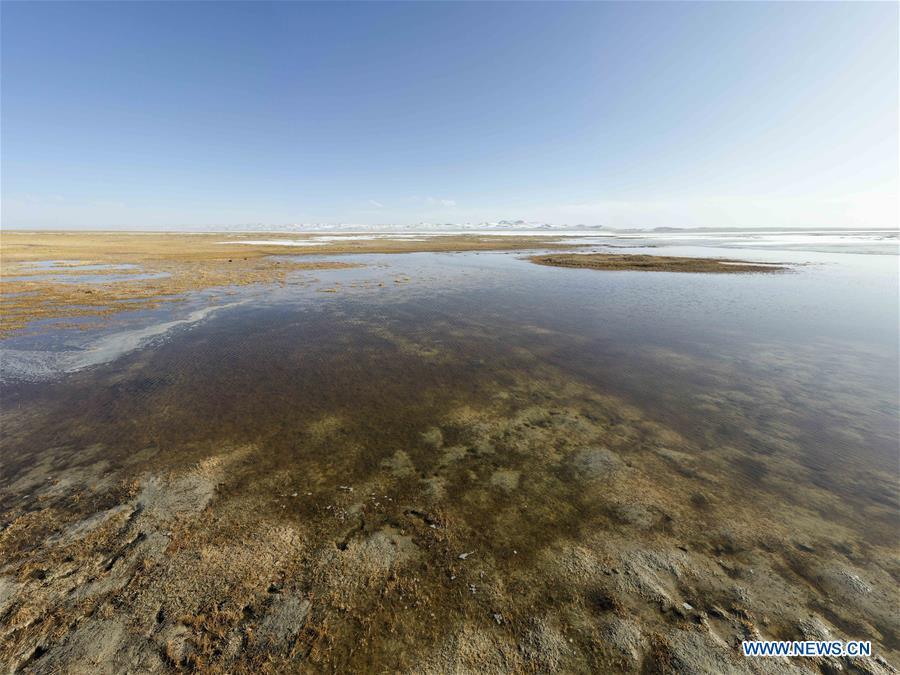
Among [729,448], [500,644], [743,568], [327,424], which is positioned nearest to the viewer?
[500,644]

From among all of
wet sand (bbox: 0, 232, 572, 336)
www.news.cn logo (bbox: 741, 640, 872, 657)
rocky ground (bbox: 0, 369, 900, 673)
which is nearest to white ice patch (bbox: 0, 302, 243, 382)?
wet sand (bbox: 0, 232, 572, 336)

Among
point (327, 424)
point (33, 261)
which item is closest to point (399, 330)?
point (327, 424)

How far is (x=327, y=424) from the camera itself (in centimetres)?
784

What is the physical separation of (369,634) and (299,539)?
173 centimetres

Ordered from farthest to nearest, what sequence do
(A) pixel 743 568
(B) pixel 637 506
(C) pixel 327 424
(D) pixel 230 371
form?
(D) pixel 230 371, (C) pixel 327 424, (B) pixel 637 506, (A) pixel 743 568

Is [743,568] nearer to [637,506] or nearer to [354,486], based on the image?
[637,506]

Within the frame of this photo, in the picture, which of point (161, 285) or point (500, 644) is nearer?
point (500, 644)

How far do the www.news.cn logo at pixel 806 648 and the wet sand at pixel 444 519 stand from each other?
88 mm

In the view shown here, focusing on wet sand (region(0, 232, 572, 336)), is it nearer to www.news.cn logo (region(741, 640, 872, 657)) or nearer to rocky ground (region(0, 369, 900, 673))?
rocky ground (region(0, 369, 900, 673))

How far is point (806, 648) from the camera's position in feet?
12.2

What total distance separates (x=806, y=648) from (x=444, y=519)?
4284 millimetres

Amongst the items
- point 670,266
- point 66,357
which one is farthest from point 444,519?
point 670,266

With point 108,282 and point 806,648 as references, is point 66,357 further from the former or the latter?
point 108,282

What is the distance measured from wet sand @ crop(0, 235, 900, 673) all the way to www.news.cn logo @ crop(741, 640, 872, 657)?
9 cm
